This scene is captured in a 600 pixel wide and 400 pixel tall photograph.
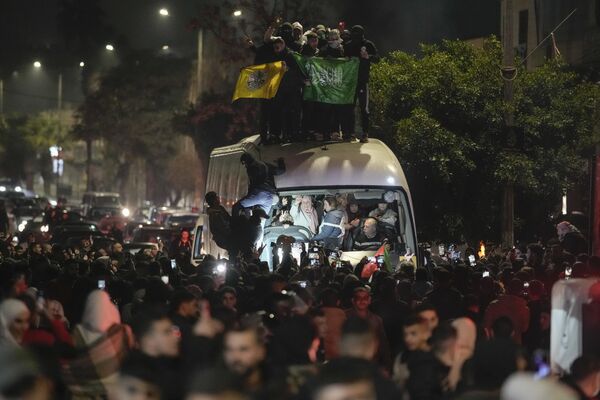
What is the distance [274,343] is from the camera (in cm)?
855

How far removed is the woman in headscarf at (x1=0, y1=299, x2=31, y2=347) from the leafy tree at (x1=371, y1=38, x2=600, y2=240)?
18.6 metres

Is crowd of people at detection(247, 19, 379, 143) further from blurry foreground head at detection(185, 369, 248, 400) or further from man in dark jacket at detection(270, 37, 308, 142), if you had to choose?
blurry foreground head at detection(185, 369, 248, 400)

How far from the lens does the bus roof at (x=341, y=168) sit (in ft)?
66.1

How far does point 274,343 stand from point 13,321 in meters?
1.77

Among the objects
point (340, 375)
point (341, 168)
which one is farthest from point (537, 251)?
point (340, 375)

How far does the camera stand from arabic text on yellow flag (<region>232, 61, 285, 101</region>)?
72.8ft

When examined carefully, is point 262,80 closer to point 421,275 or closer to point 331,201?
point 331,201

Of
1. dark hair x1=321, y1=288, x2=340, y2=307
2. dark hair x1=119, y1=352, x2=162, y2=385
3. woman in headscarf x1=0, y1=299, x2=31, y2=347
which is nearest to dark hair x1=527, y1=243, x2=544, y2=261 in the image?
dark hair x1=321, y1=288, x2=340, y2=307

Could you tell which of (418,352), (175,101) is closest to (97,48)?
(175,101)

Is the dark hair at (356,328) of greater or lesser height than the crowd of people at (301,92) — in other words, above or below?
below

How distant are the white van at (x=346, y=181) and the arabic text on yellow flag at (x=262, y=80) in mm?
1011

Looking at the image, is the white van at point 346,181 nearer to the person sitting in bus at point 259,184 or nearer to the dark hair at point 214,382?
the person sitting in bus at point 259,184

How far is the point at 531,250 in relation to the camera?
20.9 meters

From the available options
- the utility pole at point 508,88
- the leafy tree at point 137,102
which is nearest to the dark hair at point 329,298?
the utility pole at point 508,88
